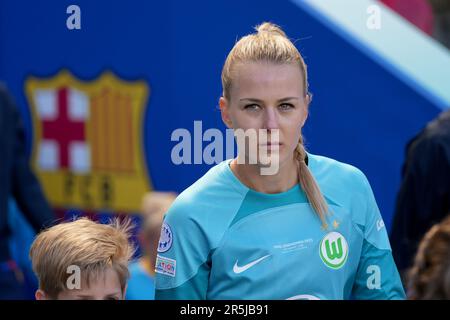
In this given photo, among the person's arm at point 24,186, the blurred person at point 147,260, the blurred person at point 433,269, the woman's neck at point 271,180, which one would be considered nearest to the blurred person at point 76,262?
the woman's neck at point 271,180

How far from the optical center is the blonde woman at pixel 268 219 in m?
2.01

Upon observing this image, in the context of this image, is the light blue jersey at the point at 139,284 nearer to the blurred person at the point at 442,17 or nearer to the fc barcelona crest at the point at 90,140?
the fc barcelona crest at the point at 90,140

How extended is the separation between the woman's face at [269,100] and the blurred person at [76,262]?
444 millimetres

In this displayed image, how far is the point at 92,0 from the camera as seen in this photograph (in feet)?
7.46

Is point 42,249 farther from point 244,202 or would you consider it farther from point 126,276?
point 244,202

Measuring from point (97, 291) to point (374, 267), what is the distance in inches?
23.1

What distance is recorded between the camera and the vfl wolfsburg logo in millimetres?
2053

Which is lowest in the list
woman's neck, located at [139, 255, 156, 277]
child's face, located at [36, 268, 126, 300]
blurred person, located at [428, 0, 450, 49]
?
woman's neck, located at [139, 255, 156, 277]

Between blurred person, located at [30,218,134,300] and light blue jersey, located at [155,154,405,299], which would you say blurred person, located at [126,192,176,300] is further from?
light blue jersey, located at [155,154,405,299]

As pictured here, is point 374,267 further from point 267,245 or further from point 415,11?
point 415,11

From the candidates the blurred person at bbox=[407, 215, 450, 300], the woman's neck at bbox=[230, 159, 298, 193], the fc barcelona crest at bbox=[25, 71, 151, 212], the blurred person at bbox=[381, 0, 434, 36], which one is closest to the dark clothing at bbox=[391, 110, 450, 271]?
the blurred person at bbox=[381, 0, 434, 36]

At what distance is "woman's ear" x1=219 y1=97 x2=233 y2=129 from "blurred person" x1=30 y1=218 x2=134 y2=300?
1.32 feet

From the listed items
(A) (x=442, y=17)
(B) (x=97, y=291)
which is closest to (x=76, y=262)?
(B) (x=97, y=291)

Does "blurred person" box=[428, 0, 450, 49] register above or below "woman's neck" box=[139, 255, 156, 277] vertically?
above
